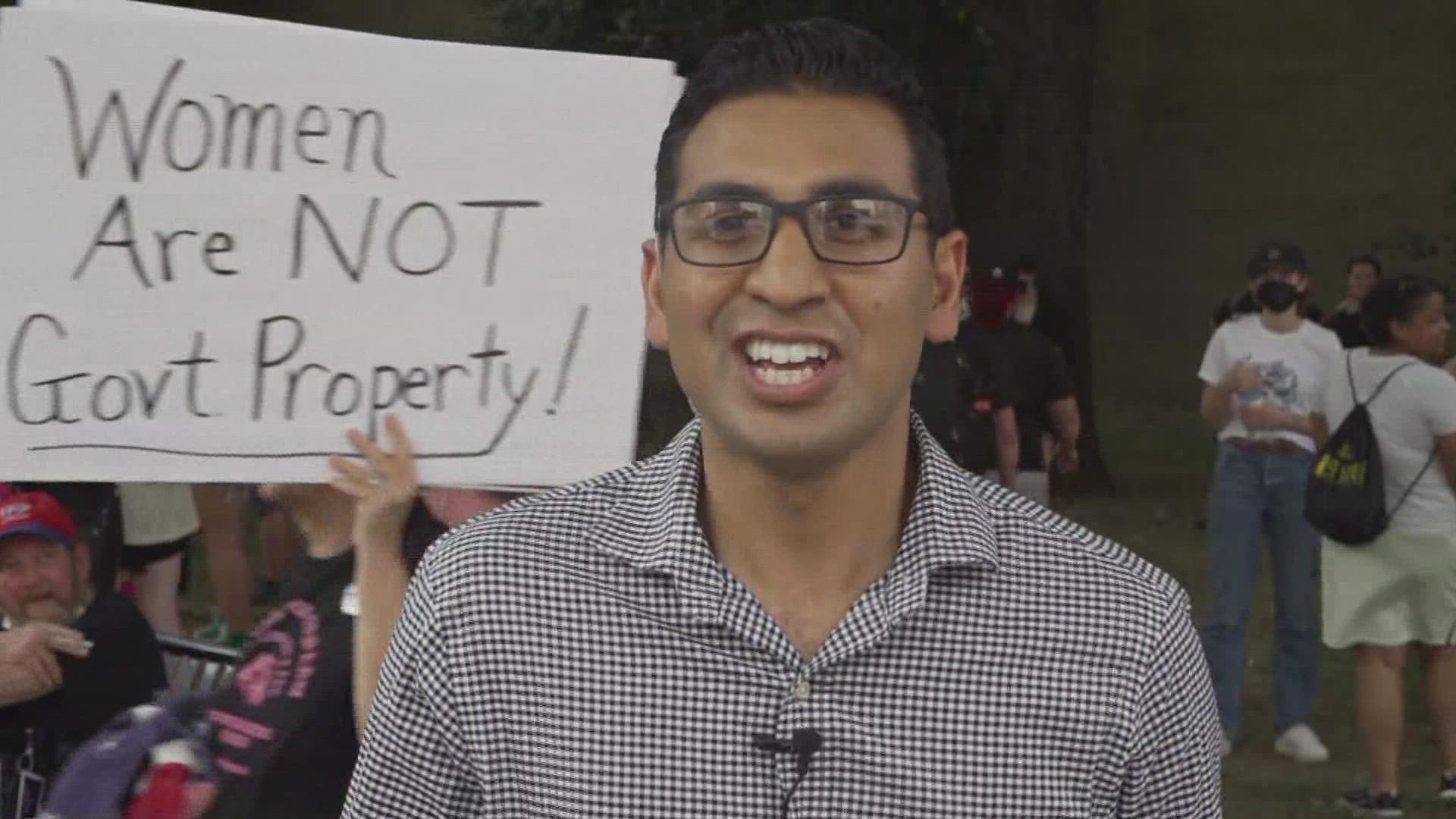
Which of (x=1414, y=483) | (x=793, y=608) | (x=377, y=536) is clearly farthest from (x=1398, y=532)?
(x=793, y=608)

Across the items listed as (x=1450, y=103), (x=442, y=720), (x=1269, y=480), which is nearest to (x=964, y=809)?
(x=442, y=720)

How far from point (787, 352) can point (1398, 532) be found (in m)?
6.44

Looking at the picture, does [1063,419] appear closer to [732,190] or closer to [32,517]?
[32,517]

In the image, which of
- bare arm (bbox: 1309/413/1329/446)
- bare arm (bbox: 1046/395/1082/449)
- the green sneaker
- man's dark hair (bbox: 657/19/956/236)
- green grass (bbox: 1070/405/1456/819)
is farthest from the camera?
bare arm (bbox: 1046/395/1082/449)

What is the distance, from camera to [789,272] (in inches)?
86.9

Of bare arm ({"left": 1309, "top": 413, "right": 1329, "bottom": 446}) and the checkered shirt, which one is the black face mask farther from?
the checkered shirt

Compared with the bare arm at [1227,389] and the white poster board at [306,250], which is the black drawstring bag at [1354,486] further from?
the white poster board at [306,250]

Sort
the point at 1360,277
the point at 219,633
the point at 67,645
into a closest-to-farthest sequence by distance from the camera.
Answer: the point at 67,645
the point at 219,633
the point at 1360,277

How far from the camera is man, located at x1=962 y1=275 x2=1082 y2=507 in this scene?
11.3 meters

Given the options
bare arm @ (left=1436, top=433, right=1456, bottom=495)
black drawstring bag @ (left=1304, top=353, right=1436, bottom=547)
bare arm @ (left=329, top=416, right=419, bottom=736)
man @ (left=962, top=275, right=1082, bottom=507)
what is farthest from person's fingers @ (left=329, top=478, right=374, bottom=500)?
man @ (left=962, top=275, right=1082, bottom=507)

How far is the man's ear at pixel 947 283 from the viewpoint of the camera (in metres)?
2.37

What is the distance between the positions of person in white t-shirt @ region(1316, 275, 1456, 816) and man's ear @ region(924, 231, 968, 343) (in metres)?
5.97

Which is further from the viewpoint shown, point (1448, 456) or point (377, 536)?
point (1448, 456)

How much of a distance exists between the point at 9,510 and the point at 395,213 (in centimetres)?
199
